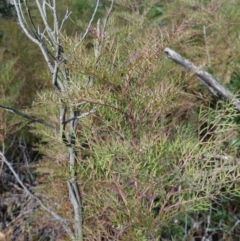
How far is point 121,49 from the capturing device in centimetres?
116

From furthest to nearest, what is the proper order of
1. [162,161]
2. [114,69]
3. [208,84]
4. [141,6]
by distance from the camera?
[141,6] < [208,84] < [162,161] < [114,69]

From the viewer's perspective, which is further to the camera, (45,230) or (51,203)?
(45,230)

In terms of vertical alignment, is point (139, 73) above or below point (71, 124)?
above

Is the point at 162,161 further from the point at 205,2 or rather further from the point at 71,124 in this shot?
the point at 205,2

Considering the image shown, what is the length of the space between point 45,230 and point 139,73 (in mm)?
1335

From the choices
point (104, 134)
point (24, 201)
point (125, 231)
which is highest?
point (104, 134)

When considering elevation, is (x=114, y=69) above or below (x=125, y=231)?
above

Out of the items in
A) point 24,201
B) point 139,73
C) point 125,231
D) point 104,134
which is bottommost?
point 24,201

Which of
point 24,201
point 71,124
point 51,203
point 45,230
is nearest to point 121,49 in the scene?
point 71,124

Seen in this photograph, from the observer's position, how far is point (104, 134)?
1309 mm

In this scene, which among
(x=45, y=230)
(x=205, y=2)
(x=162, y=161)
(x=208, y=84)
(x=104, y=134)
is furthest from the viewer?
(x=205, y=2)

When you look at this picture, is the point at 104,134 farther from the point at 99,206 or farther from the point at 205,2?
the point at 205,2

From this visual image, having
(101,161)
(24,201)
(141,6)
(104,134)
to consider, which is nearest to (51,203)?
(24,201)

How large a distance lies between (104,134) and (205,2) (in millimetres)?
1367
